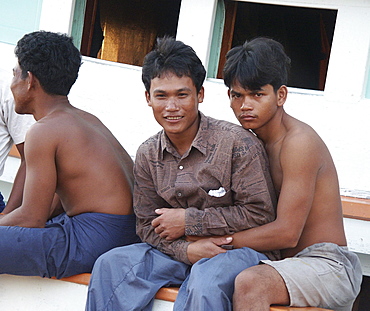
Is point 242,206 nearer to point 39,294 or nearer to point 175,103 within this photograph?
point 175,103

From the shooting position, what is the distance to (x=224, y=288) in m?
2.57

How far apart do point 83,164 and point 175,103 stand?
607 millimetres

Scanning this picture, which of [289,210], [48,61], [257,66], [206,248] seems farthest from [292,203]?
[48,61]

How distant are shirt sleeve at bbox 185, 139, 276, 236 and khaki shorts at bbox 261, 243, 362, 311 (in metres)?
0.24

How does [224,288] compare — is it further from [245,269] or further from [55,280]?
[55,280]

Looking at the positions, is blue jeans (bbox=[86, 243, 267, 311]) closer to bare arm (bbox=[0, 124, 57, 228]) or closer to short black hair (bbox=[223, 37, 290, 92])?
bare arm (bbox=[0, 124, 57, 228])

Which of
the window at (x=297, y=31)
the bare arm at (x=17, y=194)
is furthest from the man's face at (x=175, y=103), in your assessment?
the window at (x=297, y=31)

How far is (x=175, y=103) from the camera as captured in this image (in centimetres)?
295

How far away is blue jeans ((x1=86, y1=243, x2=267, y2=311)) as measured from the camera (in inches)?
100

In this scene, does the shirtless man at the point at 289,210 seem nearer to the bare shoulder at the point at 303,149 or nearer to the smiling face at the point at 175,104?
the bare shoulder at the point at 303,149

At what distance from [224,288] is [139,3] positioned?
17.4ft

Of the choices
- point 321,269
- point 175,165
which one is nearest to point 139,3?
point 175,165

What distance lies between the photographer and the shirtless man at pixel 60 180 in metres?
3.00

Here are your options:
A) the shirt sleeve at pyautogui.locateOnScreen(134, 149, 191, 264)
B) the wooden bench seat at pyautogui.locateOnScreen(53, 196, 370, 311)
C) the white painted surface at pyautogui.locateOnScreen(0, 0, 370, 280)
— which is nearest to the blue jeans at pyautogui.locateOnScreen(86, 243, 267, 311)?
the shirt sleeve at pyautogui.locateOnScreen(134, 149, 191, 264)
